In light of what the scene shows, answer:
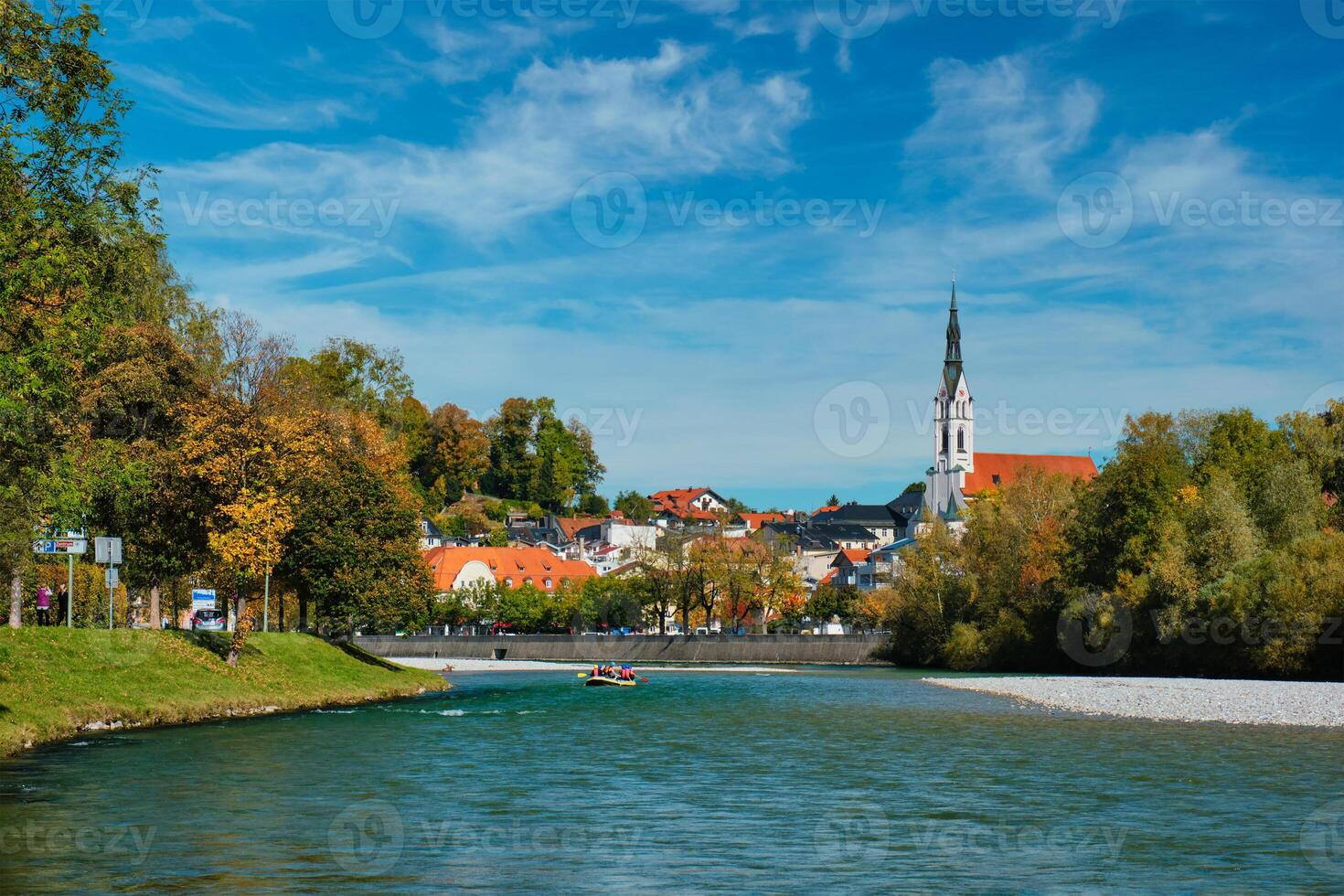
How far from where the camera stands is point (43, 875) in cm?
2133

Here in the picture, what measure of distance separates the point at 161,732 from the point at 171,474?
16.3 metres

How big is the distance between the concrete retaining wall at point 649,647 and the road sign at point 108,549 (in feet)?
292

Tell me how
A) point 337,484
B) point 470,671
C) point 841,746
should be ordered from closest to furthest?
point 841,746
point 337,484
point 470,671

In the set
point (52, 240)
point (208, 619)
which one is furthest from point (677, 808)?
point (208, 619)

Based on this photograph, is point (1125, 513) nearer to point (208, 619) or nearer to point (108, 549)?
point (208, 619)

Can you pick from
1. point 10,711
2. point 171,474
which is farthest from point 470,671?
point 10,711

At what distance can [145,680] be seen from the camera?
50000 mm

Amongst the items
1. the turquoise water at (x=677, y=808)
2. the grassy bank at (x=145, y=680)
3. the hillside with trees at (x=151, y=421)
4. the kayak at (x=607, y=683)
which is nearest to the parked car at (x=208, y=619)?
the hillside with trees at (x=151, y=421)

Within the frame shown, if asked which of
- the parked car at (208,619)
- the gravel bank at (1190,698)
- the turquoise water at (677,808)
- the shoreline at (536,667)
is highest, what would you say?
the parked car at (208,619)

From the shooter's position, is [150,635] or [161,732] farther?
[150,635]

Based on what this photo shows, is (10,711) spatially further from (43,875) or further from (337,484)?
(337,484)

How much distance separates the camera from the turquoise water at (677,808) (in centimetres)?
2230

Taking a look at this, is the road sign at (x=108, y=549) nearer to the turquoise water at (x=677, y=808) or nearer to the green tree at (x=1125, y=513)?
the turquoise water at (x=677, y=808)

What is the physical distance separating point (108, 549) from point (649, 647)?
91.9m
